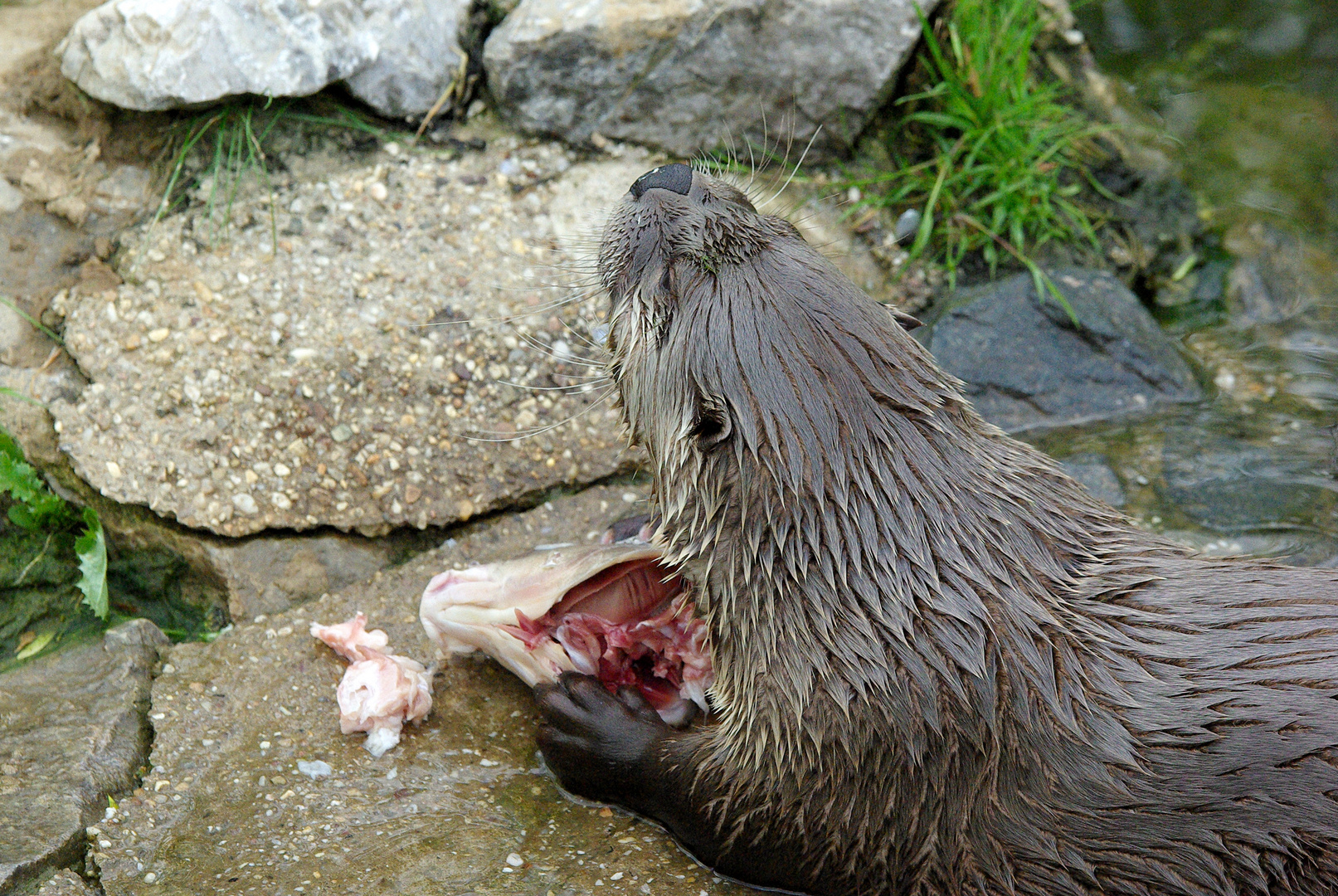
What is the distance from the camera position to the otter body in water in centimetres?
203

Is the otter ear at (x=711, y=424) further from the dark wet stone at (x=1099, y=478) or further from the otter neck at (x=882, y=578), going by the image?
the dark wet stone at (x=1099, y=478)

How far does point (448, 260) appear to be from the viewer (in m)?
3.46

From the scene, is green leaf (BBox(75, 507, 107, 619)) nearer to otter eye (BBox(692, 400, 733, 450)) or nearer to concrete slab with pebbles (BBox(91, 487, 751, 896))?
concrete slab with pebbles (BBox(91, 487, 751, 896))

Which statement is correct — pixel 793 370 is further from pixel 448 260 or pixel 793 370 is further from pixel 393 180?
pixel 393 180

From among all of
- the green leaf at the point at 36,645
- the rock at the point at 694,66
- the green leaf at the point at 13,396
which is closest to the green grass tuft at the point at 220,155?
the green leaf at the point at 13,396

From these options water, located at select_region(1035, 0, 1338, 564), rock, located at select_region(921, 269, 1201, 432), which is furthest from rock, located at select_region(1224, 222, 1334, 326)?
rock, located at select_region(921, 269, 1201, 432)

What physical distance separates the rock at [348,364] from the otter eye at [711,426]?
0.63 meters

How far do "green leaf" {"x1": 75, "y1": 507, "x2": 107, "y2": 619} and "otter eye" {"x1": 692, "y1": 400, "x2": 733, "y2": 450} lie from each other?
160cm

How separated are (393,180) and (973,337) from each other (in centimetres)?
179

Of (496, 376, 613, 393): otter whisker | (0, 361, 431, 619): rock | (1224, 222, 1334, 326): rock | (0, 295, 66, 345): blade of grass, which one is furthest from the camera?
(1224, 222, 1334, 326): rock

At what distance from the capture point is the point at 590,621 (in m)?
2.66

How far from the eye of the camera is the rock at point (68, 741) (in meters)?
2.26

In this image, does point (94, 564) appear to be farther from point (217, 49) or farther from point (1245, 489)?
point (1245, 489)

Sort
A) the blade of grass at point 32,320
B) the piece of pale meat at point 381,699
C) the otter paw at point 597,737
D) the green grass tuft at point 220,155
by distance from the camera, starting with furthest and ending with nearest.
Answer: the green grass tuft at point 220,155
the blade of grass at point 32,320
the piece of pale meat at point 381,699
the otter paw at point 597,737
